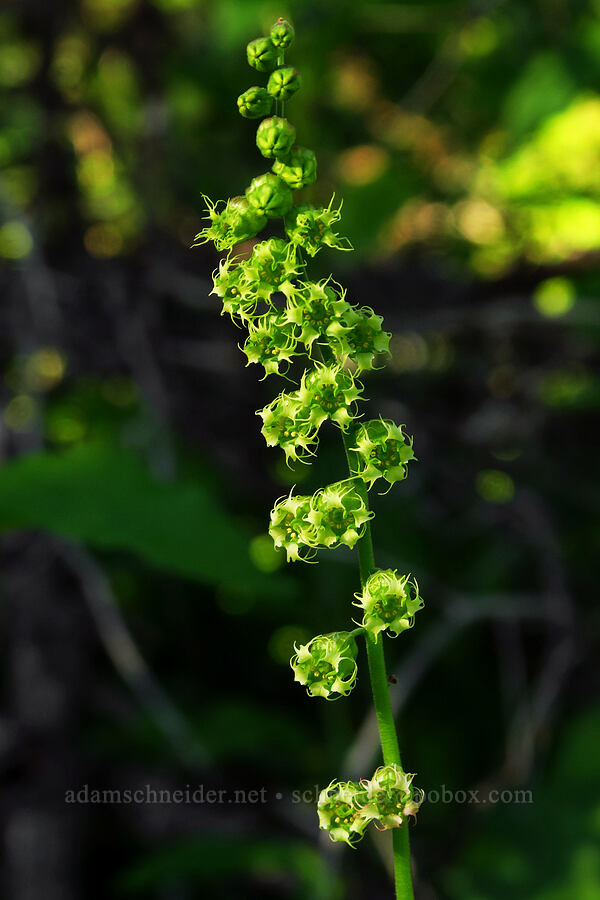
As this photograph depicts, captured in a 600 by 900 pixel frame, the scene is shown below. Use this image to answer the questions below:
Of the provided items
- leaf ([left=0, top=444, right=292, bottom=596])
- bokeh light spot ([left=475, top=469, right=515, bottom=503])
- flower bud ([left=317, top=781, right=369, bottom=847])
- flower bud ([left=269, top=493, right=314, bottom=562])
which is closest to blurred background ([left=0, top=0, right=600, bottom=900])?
bokeh light spot ([left=475, top=469, right=515, bottom=503])

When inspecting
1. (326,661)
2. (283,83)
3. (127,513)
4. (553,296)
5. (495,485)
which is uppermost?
(553,296)

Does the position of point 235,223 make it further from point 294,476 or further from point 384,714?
point 294,476

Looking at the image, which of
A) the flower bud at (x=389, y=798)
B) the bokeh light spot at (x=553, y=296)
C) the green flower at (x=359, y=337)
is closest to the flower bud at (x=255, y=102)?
the green flower at (x=359, y=337)

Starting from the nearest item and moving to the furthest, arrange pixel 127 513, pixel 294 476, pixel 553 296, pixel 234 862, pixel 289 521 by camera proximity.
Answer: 1. pixel 289 521
2. pixel 127 513
3. pixel 234 862
4. pixel 553 296
5. pixel 294 476

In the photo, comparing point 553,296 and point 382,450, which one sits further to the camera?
point 553,296

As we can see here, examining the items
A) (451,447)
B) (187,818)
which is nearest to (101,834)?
(187,818)

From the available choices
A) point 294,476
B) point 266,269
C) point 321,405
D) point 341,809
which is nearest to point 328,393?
point 321,405

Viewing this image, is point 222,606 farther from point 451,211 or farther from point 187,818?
point 451,211

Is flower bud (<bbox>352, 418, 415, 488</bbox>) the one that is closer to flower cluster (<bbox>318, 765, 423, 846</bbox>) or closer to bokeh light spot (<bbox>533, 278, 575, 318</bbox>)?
flower cluster (<bbox>318, 765, 423, 846</bbox>)
